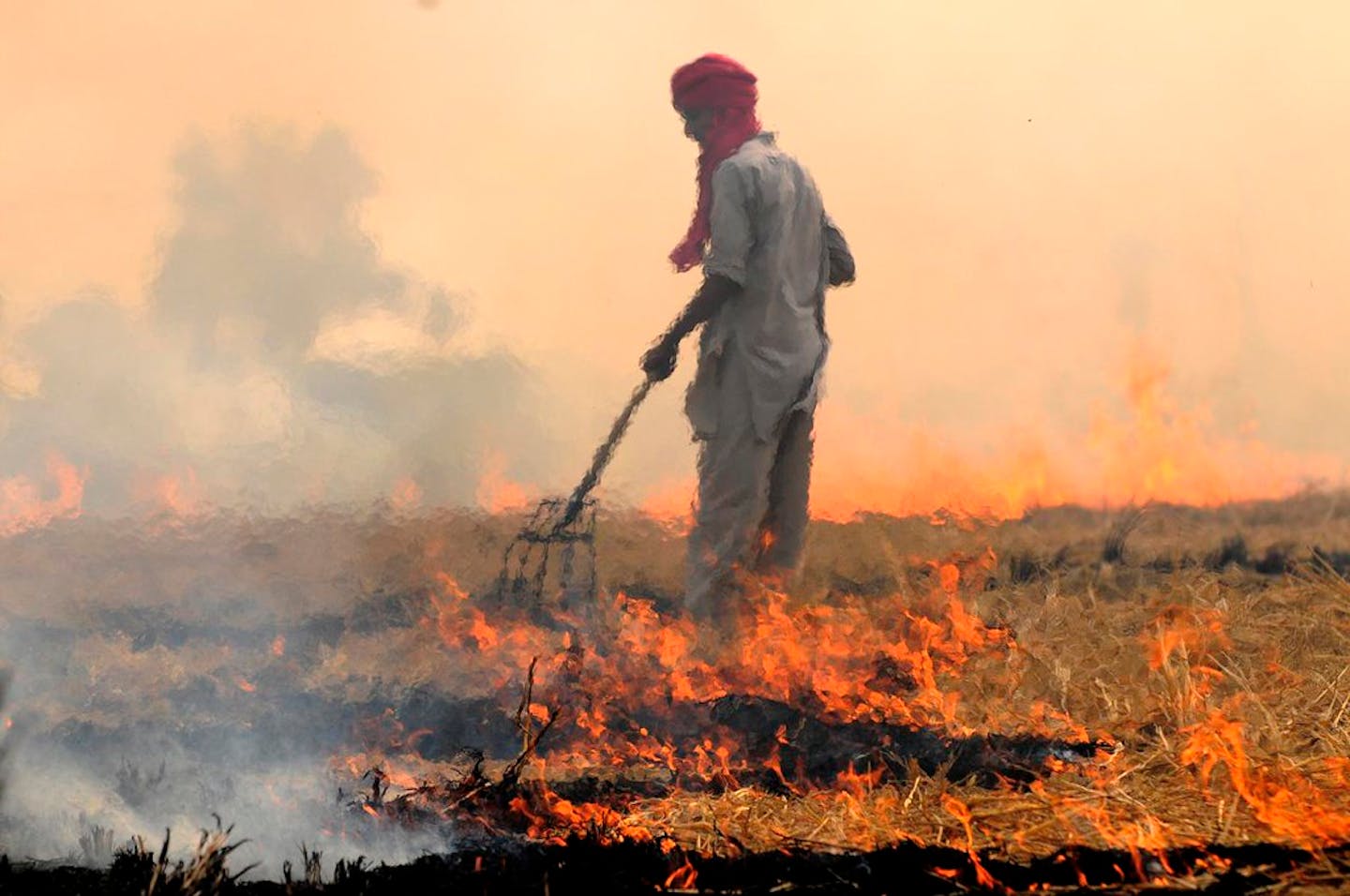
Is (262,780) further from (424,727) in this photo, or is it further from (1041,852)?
(1041,852)

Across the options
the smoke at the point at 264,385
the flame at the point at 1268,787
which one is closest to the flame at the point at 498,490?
the smoke at the point at 264,385

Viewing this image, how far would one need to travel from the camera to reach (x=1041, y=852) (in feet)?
13.8

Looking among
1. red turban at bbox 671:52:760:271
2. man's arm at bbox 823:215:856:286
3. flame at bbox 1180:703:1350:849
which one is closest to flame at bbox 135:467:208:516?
red turban at bbox 671:52:760:271

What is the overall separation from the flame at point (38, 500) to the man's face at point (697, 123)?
313cm

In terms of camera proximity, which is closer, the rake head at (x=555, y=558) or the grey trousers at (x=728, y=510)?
the grey trousers at (x=728, y=510)

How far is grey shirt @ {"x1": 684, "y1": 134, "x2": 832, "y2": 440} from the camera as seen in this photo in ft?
20.9

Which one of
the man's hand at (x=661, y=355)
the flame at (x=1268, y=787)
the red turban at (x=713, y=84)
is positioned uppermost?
the red turban at (x=713, y=84)

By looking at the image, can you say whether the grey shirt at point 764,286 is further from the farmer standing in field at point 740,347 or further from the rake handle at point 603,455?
the rake handle at point 603,455

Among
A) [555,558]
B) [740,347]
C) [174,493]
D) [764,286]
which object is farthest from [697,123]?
[174,493]

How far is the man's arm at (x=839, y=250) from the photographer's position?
682 cm

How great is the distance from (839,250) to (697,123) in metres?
0.84

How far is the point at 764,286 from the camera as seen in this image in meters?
6.52

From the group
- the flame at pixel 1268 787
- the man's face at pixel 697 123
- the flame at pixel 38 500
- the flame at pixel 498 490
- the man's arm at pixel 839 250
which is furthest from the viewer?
the flame at pixel 498 490

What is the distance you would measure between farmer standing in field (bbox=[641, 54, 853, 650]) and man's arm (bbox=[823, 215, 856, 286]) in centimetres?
11
